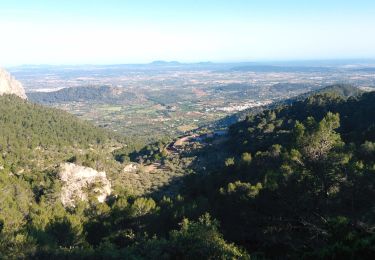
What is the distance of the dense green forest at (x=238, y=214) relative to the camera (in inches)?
910

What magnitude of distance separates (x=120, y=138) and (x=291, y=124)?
73.1m

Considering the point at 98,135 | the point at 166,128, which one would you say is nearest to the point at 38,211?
the point at 98,135

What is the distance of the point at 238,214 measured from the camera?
112ft

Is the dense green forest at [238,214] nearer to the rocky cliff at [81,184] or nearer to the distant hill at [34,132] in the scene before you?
the rocky cliff at [81,184]

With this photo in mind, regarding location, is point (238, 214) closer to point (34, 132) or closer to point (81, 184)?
point (81, 184)

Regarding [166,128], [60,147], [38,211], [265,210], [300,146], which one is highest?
[300,146]

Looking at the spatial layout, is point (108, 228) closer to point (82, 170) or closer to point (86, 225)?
point (86, 225)

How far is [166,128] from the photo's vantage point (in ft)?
634

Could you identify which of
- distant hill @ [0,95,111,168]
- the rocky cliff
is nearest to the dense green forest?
the rocky cliff

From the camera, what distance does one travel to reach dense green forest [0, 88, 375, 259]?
910 inches

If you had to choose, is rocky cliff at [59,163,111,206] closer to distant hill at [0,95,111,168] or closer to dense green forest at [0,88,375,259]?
dense green forest at [0,88,375,259]

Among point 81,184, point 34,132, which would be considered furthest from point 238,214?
point 34,132

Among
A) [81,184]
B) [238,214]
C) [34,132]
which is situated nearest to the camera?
→ [238,214]

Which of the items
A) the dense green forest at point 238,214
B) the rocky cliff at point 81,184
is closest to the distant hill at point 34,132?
the rocky cliff at point 81,184
